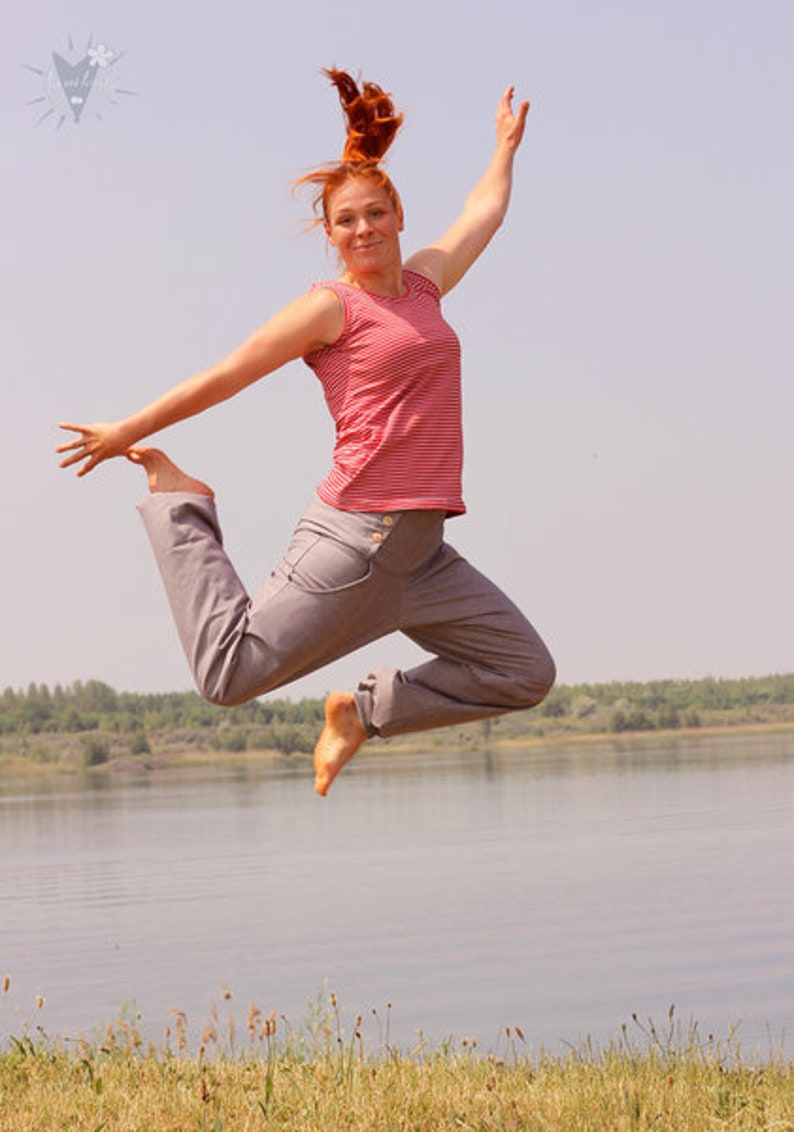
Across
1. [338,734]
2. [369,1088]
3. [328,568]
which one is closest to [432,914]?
[369,1088]

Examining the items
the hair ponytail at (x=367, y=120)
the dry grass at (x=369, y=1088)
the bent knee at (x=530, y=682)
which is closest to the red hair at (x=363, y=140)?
the hair ponytail at (x=367, y=120)

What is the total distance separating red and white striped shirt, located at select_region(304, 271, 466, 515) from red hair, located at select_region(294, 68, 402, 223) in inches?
16.4

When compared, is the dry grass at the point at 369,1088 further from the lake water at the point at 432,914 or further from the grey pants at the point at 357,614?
the grey pants at the point at 357,614

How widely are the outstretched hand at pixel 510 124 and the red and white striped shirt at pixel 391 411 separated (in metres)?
1.44

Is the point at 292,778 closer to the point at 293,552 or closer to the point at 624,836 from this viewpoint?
the point at 624,836

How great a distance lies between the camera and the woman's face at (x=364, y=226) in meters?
7.33

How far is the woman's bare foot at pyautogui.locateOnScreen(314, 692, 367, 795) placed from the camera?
305 inches

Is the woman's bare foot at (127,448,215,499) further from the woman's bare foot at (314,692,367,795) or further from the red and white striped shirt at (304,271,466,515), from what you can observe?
the woman's bare foot at (314,692,367,795)

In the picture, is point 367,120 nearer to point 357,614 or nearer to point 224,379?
point 224,379

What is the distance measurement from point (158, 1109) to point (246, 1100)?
0.48 m

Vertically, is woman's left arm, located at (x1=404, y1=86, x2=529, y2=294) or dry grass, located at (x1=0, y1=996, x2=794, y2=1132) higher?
woman's left arm, located at (x1=404, y1=86, x2=529, y2=294)

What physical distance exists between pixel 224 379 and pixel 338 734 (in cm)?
159

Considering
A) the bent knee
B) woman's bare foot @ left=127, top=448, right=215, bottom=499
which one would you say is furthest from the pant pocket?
the bent knee

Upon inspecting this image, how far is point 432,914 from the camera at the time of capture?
27.2 meters
